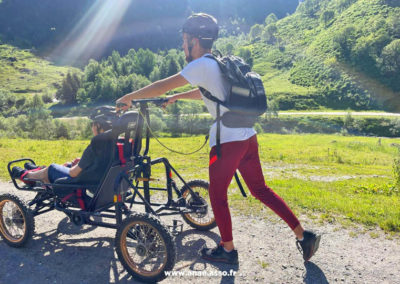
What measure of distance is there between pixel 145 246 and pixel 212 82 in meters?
2.10

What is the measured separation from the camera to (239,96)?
137 inches

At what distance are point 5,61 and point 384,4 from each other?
597ft

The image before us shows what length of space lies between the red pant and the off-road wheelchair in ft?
2.19

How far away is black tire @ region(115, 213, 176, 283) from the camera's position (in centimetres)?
355

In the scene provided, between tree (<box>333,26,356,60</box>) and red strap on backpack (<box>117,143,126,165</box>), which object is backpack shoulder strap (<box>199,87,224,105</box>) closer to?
red strap on backpack (<box>117,143,126,165</box>)

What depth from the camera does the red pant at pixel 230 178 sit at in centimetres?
362

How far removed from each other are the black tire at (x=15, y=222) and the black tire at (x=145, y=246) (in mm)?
1551

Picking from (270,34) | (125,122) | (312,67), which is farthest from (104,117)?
(270,34)

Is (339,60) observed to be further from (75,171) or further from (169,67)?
(75,171)

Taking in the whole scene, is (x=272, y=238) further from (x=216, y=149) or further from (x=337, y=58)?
(x=337, y=58)

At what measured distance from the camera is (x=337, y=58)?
323 ft

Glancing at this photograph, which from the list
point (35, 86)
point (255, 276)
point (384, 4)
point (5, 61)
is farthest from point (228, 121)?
point (5, 61)

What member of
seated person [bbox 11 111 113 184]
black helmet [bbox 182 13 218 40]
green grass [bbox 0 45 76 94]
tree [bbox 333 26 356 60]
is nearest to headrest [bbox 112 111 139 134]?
seated person [bbox 11 111 113 184]

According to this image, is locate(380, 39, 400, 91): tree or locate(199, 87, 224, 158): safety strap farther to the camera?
locate(380, 39, 400, 91): tree
